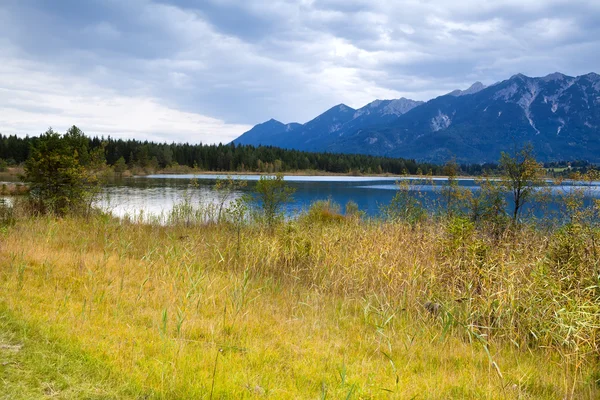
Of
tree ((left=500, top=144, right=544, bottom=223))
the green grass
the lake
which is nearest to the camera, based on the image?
the green grass

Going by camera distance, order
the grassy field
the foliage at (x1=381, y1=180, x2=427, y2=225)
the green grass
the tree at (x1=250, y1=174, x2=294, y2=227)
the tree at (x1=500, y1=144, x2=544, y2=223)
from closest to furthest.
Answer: the green grass → the grassy field → the tree at (x1=500, y1=144, x2=544, y2=223) → the tree at (x1=250, y1=174, x2=294, y2=227) → the foliage at (x1=381, y1=180, x2=427, y2=225)

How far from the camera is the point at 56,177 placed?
61.6ft

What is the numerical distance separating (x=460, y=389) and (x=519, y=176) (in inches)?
532

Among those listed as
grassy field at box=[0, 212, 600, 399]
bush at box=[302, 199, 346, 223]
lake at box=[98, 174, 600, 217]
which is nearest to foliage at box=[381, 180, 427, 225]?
lake at box=[98, 174, 600, 217]

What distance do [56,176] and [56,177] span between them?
6cm

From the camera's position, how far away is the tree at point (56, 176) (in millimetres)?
18406

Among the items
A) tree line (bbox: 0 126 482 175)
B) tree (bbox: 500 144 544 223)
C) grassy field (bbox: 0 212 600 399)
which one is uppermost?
tree line (bbox: 0 126 482 175)

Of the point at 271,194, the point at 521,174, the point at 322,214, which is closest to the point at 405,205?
the point at 322,214

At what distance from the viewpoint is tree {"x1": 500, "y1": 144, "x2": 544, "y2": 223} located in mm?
15234

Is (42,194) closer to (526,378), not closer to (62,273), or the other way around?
(62,273)

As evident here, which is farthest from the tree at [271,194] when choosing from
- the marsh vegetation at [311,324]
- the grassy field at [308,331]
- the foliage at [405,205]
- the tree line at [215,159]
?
the tree line at [215,159]

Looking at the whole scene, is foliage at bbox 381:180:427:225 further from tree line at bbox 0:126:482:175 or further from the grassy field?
tree line at bbox 0:126:482:175

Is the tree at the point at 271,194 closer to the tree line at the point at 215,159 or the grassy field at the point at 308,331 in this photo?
the grassy field at the point at 308,331

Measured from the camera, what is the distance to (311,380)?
4.36 m
